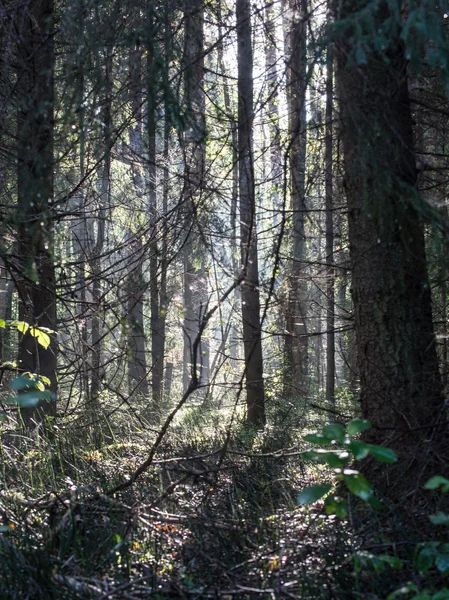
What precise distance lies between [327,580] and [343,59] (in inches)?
142

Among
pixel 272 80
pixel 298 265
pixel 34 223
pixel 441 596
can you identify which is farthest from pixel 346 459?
pixel 298 265

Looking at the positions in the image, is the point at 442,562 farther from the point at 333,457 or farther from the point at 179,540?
the point at 179,540

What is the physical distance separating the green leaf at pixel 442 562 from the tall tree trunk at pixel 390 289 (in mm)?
1173

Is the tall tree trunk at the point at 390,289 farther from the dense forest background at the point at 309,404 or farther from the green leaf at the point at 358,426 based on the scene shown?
the green leaf at the point at 358,426

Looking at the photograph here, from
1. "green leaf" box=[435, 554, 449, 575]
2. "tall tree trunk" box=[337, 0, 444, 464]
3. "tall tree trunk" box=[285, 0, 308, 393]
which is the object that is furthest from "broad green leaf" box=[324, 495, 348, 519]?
"tall tree trunk" box=[285, 0, 308, 393]

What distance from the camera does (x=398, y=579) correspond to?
120 inches

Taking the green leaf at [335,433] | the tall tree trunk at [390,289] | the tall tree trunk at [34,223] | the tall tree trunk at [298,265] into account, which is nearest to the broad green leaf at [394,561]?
the green leaf at [335,433]

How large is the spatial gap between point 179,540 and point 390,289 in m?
2.35

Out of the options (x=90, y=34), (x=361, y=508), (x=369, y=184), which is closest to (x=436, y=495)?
(x=361, y=508)

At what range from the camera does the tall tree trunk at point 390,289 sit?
4062 millimetres

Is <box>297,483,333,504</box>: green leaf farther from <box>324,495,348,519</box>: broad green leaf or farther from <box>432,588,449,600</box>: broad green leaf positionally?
<box>432,588,449,600</box>: broad green leaf

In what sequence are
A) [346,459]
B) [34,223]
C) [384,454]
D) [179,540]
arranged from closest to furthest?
[384,454] < [346,459] < [179,540] < [34,223]

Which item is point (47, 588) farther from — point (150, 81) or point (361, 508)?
point (150, 81)

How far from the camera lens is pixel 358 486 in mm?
2939
